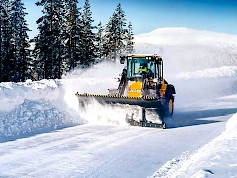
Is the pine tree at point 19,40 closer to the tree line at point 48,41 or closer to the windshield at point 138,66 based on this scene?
the tree line at point 48,41

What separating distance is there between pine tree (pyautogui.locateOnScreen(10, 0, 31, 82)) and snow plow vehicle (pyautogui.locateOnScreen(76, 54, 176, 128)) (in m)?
24.5

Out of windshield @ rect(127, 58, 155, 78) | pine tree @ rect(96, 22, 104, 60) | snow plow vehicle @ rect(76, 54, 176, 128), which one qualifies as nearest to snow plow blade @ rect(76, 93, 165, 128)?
snow plow vehicle @ rect(76, 54, 176, 128)

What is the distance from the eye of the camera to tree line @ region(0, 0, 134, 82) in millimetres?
34438

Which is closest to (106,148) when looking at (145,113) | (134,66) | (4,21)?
(145,113)

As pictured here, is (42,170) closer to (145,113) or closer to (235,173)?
(235,173)

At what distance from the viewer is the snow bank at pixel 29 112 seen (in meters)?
10.6

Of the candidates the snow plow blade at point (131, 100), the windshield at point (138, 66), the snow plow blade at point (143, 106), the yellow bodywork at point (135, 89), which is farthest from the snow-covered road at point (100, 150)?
the windshield at point (138, 66)

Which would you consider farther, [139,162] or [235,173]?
[139,162]

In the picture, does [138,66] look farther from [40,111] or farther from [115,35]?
[115,35]

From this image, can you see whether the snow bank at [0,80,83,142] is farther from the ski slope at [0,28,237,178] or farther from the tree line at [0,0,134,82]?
the tree line at [0,0,134,82]

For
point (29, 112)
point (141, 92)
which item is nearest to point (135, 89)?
point (141, 92)

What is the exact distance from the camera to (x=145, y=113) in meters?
12.1

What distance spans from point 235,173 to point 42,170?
A: 353cm

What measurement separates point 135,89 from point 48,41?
22709 mm
